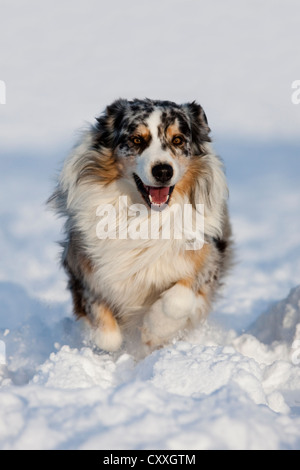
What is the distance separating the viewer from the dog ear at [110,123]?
4754 millimetres

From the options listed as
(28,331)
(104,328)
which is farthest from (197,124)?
(28,331)

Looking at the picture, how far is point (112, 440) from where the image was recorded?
102 inches

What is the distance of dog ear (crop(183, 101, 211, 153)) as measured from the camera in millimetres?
4816

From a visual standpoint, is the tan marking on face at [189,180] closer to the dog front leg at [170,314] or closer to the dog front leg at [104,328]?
the dog front leg at [170,314]

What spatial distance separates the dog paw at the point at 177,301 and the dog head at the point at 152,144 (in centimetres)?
64

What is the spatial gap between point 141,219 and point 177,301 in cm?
65

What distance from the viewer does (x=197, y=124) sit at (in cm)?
490

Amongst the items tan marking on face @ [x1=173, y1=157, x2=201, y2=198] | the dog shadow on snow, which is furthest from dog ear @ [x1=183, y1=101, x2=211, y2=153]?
the dog shadow on snow

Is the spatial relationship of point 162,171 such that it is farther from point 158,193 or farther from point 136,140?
point 136,140

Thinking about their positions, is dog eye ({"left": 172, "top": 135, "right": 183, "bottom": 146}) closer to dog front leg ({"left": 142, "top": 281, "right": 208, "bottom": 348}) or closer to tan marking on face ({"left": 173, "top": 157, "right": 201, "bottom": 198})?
tan marking on face ({"left": 173, "top": 157, "right": 201, "bottom": 198})

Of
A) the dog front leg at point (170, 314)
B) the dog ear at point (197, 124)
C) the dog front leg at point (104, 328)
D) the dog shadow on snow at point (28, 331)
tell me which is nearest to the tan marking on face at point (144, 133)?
the dog ear at point (197, 124)
